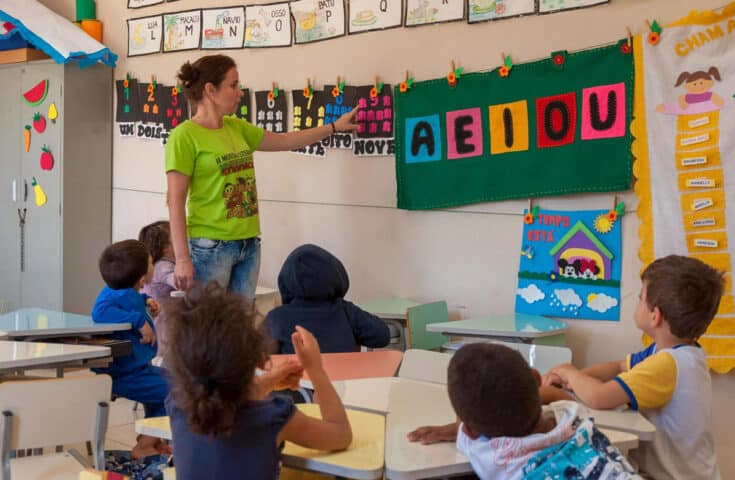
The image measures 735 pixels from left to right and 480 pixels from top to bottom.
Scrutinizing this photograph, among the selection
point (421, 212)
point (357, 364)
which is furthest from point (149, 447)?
point (421, 212)

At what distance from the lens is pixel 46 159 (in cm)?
599

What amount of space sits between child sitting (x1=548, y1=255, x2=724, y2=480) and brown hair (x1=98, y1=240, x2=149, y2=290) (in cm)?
194

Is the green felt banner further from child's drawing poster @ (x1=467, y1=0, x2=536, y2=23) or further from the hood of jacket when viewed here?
the hood of jacket

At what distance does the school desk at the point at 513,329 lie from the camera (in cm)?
360

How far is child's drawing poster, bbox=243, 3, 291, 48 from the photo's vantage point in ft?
16.2

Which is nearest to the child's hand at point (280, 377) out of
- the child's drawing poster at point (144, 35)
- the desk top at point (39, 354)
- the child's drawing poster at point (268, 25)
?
the desk top at point (39, 354)

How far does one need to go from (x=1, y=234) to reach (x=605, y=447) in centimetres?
545

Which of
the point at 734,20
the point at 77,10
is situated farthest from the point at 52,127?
the point at 734,20

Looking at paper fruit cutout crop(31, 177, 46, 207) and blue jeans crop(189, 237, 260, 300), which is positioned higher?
paper fruit cutout crop(31, 177, 46, 207)

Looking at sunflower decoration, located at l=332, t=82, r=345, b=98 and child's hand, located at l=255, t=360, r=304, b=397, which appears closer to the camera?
child's hand, located at l=255, t=360, r=304, b=397

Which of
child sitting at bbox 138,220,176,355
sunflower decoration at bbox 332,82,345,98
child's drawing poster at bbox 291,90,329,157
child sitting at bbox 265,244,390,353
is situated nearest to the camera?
child sitting at bbox 265,244,390,353

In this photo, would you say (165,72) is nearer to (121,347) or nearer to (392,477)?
(121,347)

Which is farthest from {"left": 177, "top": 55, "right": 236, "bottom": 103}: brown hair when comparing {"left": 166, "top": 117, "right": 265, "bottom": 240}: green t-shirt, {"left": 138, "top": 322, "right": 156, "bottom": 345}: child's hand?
{"left": 138, "top": 322, "right": 156, "bottom": 345}: child's hand

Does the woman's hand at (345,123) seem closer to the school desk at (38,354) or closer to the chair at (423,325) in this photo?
the chair at (423,325)
